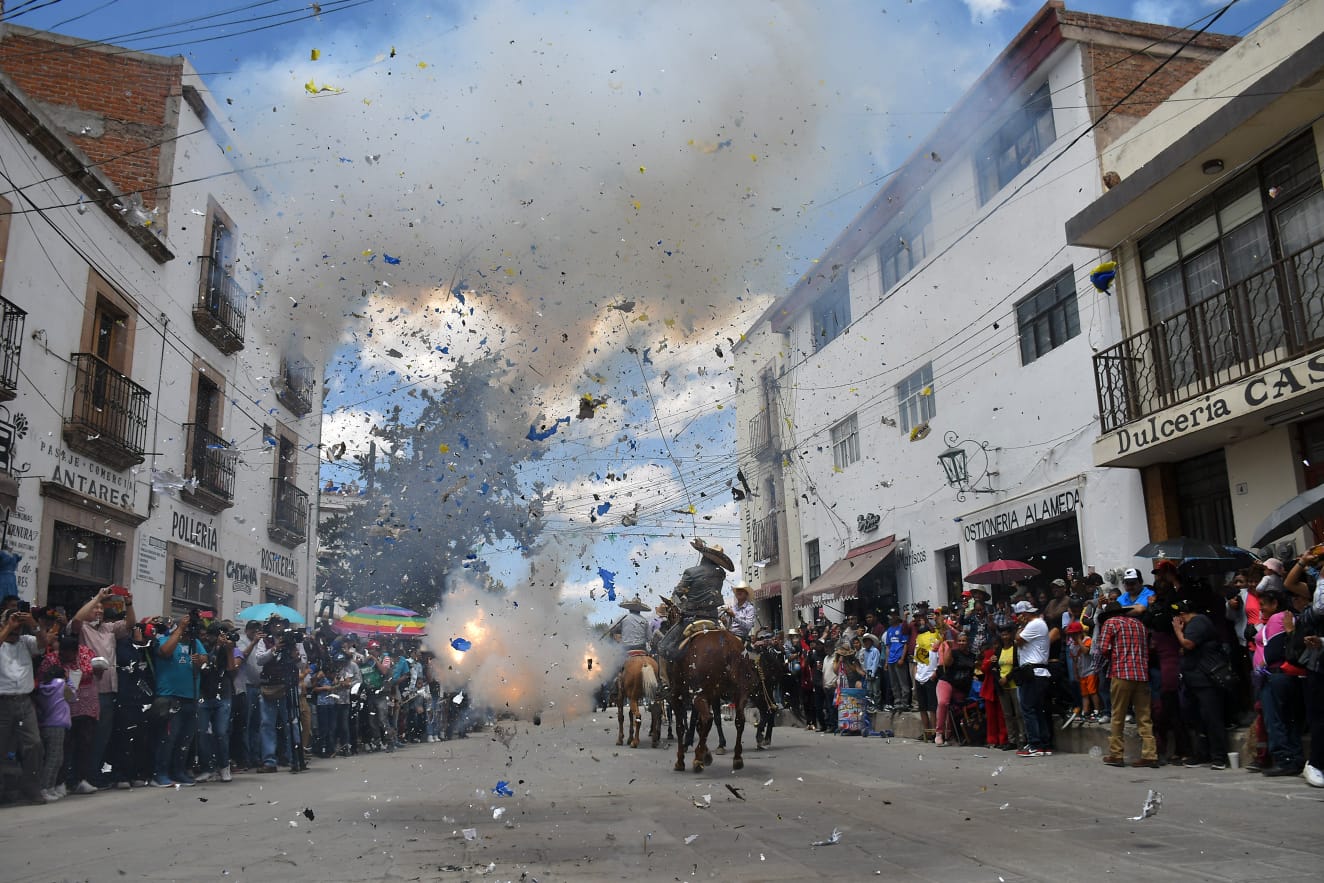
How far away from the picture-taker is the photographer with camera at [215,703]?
11.5 metres

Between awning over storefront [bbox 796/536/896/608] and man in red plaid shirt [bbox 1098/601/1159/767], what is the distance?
11517 millimetres

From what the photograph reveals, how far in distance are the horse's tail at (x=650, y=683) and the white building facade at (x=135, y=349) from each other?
773 centimetres

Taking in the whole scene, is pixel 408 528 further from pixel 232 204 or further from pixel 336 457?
pixel 336 457

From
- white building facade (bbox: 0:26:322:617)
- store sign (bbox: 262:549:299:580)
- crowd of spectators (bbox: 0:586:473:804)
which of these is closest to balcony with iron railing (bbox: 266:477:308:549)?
white building facade (bbox: 0:26:322:617)

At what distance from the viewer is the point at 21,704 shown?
9.32 metres

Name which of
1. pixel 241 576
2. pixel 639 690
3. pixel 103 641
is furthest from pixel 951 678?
pixel 241 576

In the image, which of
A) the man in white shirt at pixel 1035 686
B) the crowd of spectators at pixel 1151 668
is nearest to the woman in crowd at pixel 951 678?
the crowd of spectators at pixel 1151 668

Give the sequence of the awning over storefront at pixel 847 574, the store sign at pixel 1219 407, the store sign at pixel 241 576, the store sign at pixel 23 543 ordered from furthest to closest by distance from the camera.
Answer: the awning over storefront at pixel 847 574 → the store sign at pixel 241 576 → the store sign at pixel 23 543 → the store sign at pixel 1219 407

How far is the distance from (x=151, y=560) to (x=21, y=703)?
23.9ft

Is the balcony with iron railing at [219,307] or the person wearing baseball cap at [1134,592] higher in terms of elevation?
the balcony with iron railing at [219,307]

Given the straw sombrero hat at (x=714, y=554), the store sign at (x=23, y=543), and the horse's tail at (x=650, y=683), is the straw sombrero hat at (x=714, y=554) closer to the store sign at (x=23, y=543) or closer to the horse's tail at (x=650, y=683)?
the horse's tail at (x=650, y=683)

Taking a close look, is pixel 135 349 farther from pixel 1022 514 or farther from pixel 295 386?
pixel 1022 514

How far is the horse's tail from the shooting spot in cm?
1514

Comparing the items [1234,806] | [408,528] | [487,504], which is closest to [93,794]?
[1234,806]
